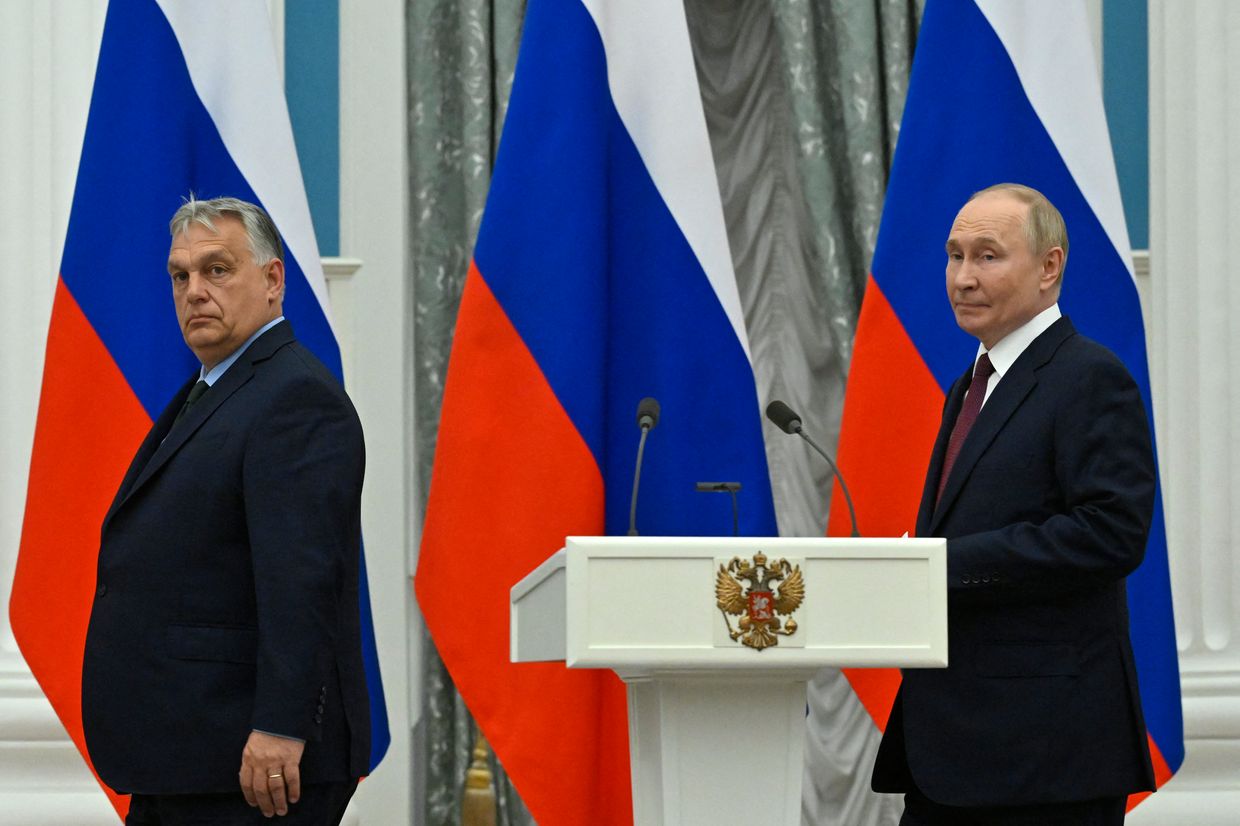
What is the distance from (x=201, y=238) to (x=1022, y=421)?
1.29m

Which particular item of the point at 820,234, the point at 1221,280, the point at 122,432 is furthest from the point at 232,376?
the point at 1221,280

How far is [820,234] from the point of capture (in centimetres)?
411

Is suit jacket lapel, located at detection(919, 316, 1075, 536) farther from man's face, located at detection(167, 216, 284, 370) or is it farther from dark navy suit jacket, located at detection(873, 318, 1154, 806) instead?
man's face, located at detection(167, 216, 284, 370)

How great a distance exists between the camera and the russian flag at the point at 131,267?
10.4 ft

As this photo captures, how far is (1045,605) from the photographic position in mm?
2281

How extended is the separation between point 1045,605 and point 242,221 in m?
1.35

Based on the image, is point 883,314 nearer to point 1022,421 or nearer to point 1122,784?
point 1022,421

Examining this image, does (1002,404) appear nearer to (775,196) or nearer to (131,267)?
(131,267)

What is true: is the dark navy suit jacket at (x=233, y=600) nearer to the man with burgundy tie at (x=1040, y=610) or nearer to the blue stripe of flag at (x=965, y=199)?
the man with burgundy tie at (x=1040, y=610)

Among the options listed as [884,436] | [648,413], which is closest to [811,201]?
[884,436]

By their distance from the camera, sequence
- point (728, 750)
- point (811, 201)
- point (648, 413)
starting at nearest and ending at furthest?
1. point (728, 750)
2. point (648, 413)
3. point (811, 201)

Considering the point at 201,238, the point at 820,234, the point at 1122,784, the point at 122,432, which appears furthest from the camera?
the point at 820,234

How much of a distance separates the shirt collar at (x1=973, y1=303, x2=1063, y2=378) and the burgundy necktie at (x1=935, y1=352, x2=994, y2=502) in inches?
1.3

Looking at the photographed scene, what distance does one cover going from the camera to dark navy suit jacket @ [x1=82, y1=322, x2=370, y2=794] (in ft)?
7.23
